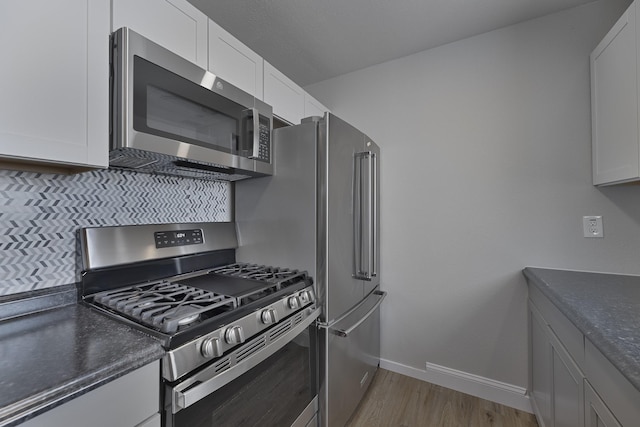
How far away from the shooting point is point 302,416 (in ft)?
4.29

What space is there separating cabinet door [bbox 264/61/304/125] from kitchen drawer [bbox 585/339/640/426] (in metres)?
1.81

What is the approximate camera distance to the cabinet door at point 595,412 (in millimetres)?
785

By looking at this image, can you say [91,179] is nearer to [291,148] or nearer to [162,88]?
[162,88]

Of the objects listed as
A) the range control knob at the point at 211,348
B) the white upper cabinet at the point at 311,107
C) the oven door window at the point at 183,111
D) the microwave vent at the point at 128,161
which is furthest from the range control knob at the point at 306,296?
the white upper cabinet at the point at 311,107

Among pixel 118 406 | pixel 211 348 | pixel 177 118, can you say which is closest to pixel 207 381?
pixel 211 348

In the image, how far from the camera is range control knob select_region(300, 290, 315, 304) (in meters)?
1.34

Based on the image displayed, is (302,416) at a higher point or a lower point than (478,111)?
lower

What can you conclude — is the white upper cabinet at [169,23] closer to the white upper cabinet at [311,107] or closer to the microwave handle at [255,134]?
the microwave handle at [255,134]

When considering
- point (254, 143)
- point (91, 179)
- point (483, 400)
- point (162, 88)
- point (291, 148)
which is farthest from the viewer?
point (483, 400)

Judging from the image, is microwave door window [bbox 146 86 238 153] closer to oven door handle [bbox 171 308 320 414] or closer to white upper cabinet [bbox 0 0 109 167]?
white upper cabinet [bbox 0 0 109 167]

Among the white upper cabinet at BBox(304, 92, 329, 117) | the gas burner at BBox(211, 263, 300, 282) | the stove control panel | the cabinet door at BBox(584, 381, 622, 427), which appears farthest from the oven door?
the white upper cabinet at BBox(304, 92, 329, 117)

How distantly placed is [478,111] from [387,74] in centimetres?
81

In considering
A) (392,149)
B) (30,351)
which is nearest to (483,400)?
(392,149)

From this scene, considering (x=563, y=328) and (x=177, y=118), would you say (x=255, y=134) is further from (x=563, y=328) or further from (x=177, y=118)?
(x=563, y=328)
